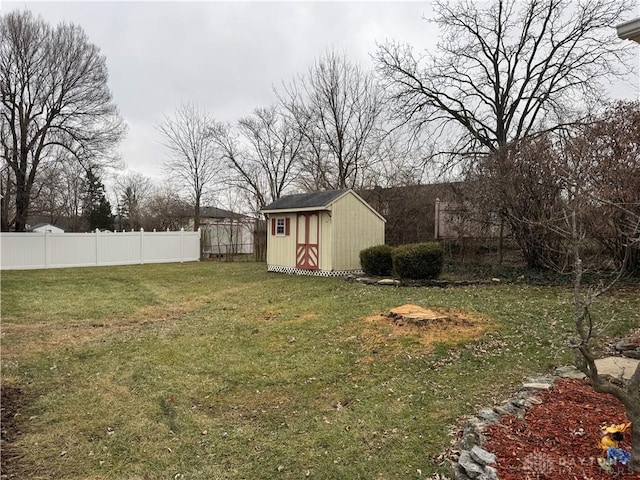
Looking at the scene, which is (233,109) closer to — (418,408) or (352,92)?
(352,92)

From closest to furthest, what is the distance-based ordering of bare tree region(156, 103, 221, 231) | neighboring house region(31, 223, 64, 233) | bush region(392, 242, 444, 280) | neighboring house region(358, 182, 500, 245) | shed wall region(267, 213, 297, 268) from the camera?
bush region(392, 242, 444, 280)
neighboring house region(358, 182, 500, 245)
shed wall region(267, 213, 297, 268)
bare tree region(156, 103, 221, 231)
neighboring house region(31, 223, 64, 233)

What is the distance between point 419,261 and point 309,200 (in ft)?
15.1

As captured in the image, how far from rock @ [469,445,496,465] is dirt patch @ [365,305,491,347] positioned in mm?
2717

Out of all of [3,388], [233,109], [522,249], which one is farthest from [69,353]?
[233,109]

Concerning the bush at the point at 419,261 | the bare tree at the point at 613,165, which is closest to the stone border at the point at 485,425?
the bare tree at the point at 613,165

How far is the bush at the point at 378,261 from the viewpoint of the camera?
1169cm

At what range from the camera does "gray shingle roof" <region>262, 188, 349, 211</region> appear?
A: 12.6 meters

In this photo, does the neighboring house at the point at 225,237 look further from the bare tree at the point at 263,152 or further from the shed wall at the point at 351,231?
the shed wall at the point at 351,231

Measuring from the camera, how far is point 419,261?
34.4 ft

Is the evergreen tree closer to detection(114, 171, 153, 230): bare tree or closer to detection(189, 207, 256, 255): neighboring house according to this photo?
detection(114, 171, 153, 230): bare tree

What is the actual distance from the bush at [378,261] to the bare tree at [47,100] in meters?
14.3

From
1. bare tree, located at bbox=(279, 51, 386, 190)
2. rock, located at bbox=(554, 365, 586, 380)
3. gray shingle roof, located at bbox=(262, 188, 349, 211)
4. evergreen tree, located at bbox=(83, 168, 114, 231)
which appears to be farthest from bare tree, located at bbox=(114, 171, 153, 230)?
rock, located at bbox=(554, 365, 586, 380)

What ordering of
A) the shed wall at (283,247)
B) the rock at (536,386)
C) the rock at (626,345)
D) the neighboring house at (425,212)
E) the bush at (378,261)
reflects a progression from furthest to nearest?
the shed wall at (283,247)
the neighboring house at (425,212)
the bush at (378,261)
the rock at (626,345)
the rock at (536,386)

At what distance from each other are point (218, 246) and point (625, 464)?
21062 millimetres
